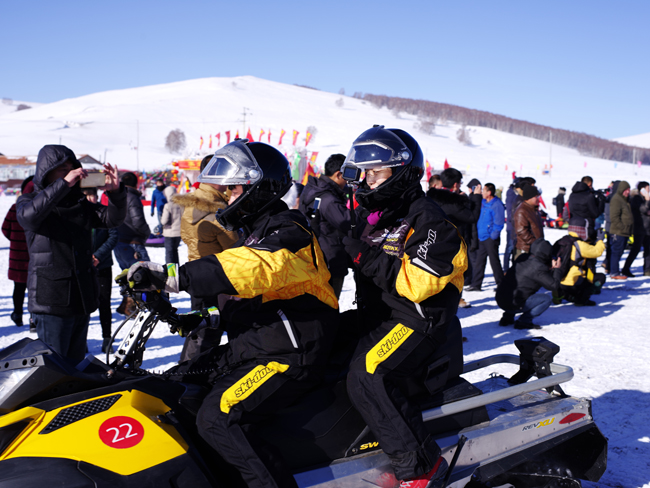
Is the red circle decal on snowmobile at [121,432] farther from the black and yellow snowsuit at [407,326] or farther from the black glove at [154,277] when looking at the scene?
the black and yellow snowsuit at [407,326]

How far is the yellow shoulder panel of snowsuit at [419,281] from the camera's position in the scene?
245 centimetres

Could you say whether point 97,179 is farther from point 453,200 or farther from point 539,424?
point 453,200

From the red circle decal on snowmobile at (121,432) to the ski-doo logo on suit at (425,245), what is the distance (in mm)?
1411

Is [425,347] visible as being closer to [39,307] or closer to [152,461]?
[152,461]

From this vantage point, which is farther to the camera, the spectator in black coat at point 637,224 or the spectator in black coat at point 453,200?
the spectator in black coat at point 637,224

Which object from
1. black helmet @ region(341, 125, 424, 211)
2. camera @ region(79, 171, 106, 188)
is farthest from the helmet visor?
camera @ region(79, 171, 106, 188)

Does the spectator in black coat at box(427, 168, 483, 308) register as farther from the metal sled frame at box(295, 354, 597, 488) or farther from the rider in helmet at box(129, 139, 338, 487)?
the rider in helmet at box(129, 139, 338, 487)

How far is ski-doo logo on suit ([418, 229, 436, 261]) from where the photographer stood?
2.49 meters

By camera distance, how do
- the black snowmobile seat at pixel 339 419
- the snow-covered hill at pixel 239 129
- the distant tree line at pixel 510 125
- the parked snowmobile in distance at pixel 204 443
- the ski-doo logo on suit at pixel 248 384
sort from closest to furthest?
the parked snowmobile in distance at pixel 204 443, the ski-doo logo on suit at pixel 248 384, the black snowmobile seat at pixel 339 419, the snow-covered hill at pixel 239 129, the distant tree line at pixel 510 125

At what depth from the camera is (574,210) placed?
31.8 ft

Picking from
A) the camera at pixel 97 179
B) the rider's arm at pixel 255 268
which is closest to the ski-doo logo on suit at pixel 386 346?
the rider's arm at pixel 255 268

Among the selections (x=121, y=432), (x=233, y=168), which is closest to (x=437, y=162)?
(x=233, y=168)

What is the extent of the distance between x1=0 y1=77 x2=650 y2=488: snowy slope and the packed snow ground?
0.5 inches

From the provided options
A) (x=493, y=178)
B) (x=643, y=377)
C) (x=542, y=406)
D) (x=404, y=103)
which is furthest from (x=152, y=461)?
(x=404, y=103)
